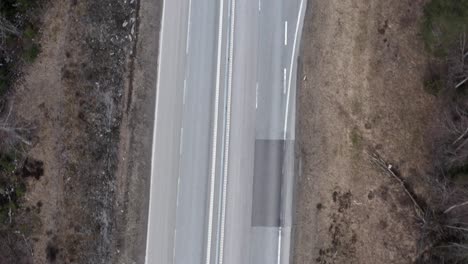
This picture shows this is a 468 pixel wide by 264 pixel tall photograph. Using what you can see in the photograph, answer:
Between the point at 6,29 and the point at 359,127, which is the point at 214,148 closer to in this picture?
the point at 359,127

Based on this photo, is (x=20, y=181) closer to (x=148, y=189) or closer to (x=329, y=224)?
(x=148, y=189)

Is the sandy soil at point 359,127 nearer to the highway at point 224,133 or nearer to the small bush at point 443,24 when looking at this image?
the small bush at point 443,24

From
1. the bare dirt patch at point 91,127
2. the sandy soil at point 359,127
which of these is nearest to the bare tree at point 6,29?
the bare dirt patch at point 91,127

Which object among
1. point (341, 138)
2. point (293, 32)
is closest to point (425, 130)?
point (341, 138)

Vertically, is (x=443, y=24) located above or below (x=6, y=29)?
above

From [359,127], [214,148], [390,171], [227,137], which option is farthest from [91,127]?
[390,171]

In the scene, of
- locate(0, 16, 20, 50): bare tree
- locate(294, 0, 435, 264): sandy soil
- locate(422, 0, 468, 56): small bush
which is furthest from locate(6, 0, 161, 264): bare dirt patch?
locate(422, 0, 468, 56): small bush
